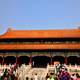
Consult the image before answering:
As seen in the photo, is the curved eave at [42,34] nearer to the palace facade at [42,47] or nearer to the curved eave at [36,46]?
the palace facade at [42,47]

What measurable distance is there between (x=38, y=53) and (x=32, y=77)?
1155cm

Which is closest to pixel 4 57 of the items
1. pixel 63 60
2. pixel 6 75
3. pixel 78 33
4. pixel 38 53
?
pixel 38 53

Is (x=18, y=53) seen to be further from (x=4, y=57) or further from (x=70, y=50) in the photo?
(x=70, y=50)

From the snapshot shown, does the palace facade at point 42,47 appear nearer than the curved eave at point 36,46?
Yes

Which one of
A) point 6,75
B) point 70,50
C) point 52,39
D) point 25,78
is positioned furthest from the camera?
point 52,39

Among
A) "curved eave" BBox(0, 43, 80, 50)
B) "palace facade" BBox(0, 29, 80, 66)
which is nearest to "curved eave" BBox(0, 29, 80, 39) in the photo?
"palace facade" BBox(0, 29, 80, 66)

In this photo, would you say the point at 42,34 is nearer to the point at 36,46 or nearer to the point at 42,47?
the point at 36,46

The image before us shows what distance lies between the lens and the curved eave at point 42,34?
46781mm

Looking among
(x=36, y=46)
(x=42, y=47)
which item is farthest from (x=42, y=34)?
(x=42, y=47)

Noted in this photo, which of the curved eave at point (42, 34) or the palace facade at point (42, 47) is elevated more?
the curved eave at point (42, 34)

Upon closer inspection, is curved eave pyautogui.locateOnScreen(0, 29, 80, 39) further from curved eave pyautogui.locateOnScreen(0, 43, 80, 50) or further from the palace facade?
curved eave pyautogui.locateOnScreen(0, 43, 80, 50)

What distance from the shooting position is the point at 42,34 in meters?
48.4

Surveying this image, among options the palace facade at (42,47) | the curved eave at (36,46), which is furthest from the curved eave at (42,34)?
the curved eave at (36,46)

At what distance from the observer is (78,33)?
46.9 m
